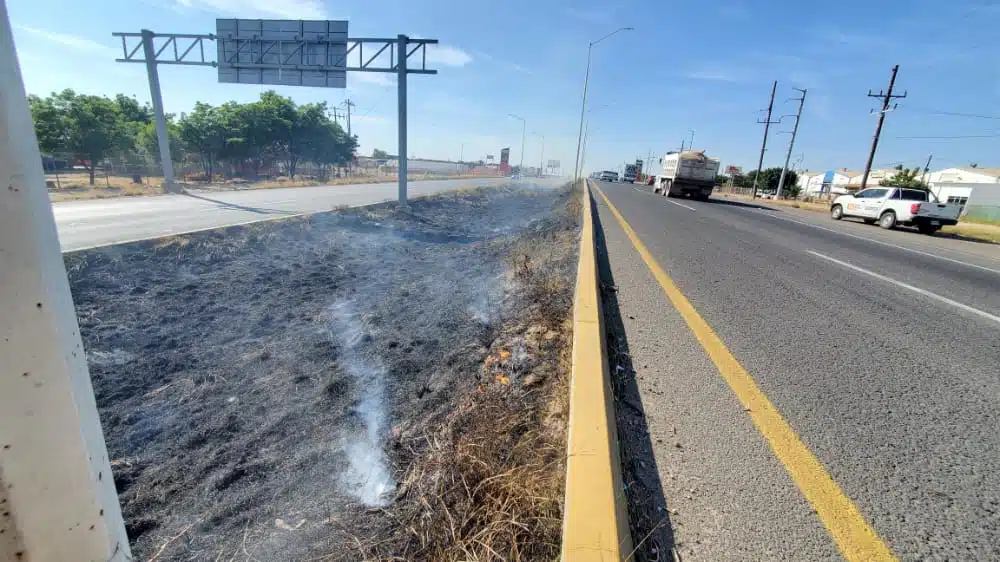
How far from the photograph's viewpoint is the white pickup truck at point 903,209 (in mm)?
14102

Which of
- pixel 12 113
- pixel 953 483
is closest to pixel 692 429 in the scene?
pixel 953 483

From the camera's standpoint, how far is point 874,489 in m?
1.97

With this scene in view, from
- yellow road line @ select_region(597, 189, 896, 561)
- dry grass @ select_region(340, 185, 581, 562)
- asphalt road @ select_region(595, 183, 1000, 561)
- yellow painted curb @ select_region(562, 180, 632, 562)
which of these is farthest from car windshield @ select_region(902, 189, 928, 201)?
yellow painted curb @ select_region(562, 180, 632, 562)

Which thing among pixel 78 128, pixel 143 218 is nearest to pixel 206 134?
pixel 78 128

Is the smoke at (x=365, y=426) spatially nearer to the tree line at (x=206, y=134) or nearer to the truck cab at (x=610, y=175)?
the tree line at (x=206, y=134)

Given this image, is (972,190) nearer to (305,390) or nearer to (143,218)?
(305,390)

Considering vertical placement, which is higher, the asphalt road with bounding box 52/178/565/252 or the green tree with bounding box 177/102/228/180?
the green tree with bounding box 177/102/228/180

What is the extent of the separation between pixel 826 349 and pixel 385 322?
4516 mm

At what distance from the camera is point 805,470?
2.06m

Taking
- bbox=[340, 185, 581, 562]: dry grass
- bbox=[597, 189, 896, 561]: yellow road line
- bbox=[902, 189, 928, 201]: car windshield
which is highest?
bbox=[902, 189, 928, 201]: car windshield

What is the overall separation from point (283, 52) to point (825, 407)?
776 inches

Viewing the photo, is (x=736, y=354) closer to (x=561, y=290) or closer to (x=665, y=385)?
(x=665, y=385)

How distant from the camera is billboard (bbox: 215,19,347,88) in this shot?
1592cm

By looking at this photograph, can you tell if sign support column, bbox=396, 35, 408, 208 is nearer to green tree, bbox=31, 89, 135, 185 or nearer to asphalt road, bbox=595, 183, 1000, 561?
asphalt road, bbox=595, 183, 1000, 561
